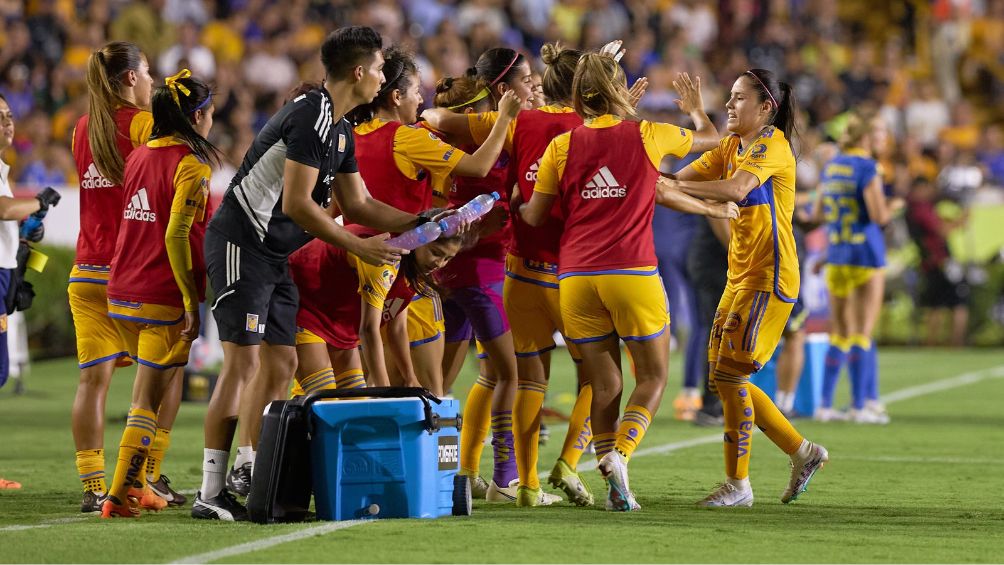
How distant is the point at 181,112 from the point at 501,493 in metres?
2.47

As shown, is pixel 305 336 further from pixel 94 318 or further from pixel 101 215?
pixel 101 215

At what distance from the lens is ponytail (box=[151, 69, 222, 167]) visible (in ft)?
23.8

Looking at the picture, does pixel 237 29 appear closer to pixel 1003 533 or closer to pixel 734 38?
pixel 734 38

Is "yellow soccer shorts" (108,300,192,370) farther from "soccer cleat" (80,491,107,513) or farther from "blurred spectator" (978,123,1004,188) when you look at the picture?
"blurred spectator" (978,123,1004,188)

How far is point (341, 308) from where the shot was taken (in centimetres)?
756

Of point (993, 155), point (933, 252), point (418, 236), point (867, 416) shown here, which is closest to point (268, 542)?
point (418, 236)

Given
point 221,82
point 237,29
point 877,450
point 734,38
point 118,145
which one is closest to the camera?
point 118,145

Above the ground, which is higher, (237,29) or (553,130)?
(237,29)

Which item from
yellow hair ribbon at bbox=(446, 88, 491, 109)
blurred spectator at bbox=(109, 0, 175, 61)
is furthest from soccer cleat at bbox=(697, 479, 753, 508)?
blurred spectator at bbox=(109, 0, 175, 61)

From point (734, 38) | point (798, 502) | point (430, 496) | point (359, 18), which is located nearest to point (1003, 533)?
point (798, 502)

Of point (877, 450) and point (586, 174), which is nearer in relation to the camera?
point (586, 174)

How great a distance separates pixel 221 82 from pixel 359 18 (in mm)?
3168

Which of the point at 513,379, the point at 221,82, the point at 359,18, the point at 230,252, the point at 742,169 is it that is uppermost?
the point at 359,18

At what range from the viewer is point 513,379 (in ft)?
26.0
